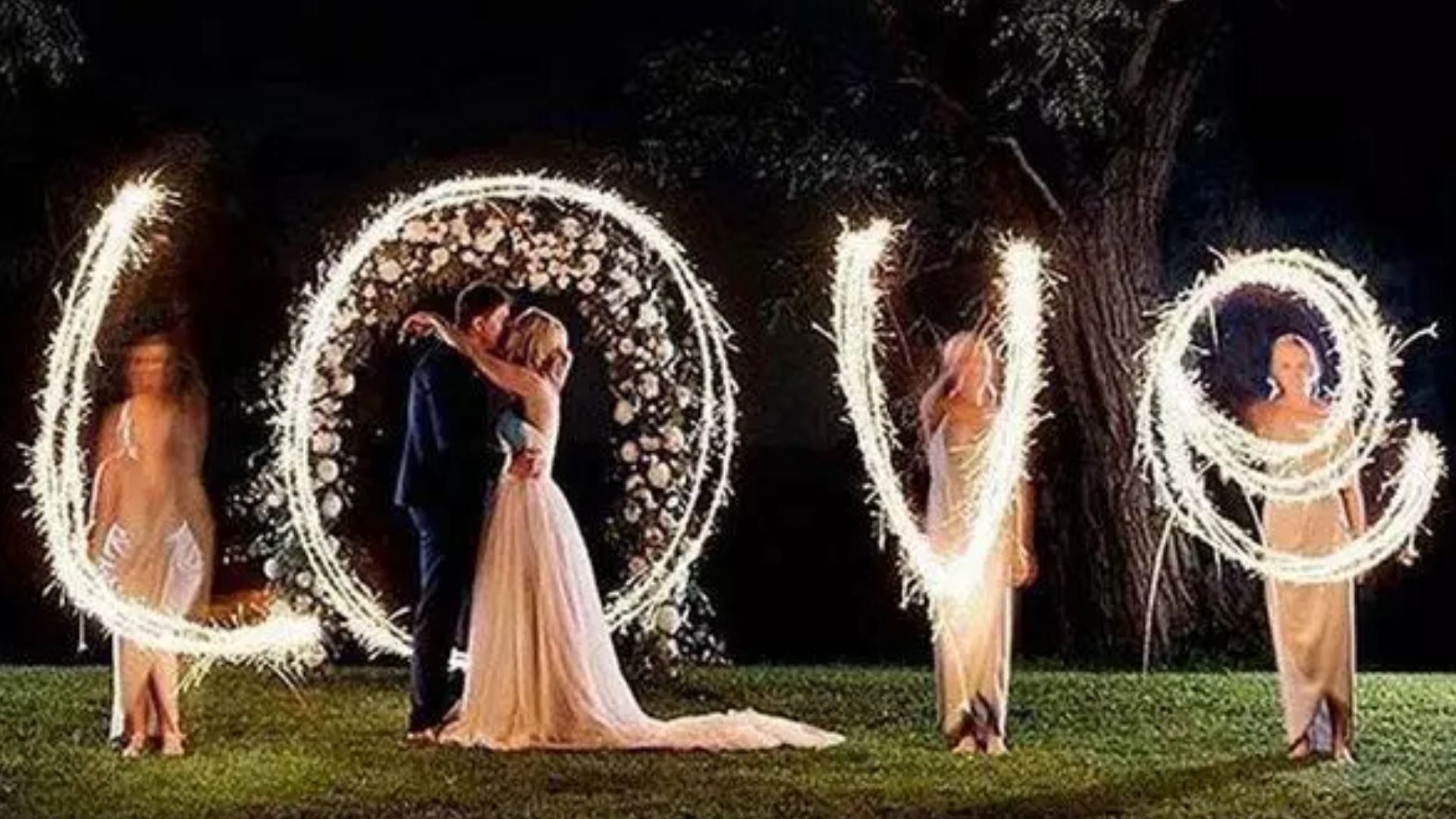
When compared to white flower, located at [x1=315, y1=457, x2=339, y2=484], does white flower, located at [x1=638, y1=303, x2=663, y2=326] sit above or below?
above

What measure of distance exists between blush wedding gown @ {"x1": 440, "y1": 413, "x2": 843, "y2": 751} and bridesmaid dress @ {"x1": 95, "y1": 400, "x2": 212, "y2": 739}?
1.46 metres

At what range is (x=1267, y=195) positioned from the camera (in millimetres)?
24156

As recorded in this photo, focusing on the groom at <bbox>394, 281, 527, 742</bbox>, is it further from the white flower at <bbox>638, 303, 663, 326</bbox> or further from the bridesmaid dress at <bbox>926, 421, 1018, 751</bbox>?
the white flower at <bbox>638, 303, 663, 326</bbox>

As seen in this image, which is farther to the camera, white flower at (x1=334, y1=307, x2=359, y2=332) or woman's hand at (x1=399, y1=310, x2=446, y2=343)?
white flower at (x1=334, y1=307, x2=359, y2=332)

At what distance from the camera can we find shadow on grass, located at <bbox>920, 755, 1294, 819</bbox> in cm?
1171

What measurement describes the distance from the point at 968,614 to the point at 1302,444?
182 centimetres

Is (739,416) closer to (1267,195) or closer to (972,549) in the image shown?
(1267,195)

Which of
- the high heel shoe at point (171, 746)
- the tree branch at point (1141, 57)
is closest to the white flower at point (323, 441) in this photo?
the high heel shoe at point (171, 746)

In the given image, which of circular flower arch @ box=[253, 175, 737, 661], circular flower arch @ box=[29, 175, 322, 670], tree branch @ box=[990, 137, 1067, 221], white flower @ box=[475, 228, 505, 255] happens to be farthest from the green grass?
tree branch @ box=[990, 137, 1067, 221]

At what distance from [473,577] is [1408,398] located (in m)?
13.3

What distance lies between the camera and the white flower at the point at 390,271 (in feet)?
53.4

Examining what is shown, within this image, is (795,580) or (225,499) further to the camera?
(795,580)

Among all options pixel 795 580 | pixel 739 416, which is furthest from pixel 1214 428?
pixel 795 580

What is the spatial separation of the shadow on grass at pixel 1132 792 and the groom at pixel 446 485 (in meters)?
3.35
